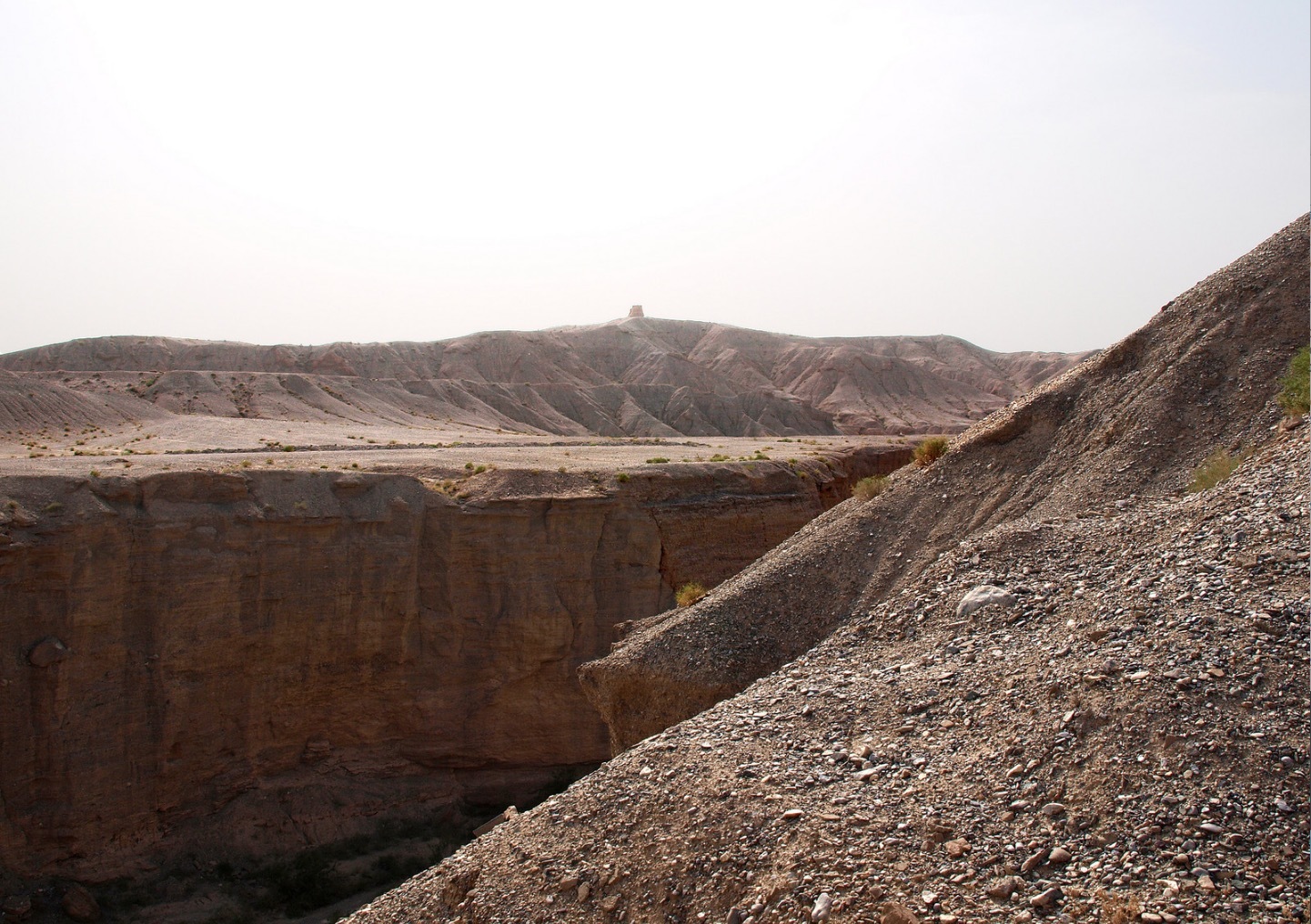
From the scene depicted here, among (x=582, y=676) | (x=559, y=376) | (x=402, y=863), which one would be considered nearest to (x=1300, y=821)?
(x=582, y=676)

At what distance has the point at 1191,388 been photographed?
11867mm

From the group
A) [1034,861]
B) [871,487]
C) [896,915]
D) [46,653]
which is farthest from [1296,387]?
[46,653]

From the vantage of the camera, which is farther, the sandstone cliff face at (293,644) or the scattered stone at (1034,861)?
the sandstone cliff face at (293,644)

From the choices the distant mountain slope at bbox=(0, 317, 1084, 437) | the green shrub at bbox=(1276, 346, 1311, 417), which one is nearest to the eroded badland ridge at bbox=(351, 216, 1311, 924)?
the green shrub at bbox=(1276, 346, 1311, 417)

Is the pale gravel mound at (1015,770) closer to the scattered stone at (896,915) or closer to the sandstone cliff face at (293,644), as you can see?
the scattered stone at (896,915)

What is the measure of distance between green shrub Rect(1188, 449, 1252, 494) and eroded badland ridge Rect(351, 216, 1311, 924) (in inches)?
12.4

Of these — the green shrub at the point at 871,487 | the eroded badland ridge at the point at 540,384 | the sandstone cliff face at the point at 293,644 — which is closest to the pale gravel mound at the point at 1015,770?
the green shrub at the point at 871,487

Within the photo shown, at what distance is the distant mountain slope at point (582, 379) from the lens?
49.3 meters

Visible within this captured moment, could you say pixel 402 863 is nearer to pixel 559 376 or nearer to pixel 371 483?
pixel 371 483

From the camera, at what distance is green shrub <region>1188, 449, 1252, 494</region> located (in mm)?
10180

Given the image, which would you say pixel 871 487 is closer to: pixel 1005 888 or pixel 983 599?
pixel 983 599

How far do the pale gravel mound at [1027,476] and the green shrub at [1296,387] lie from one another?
0.18 meters

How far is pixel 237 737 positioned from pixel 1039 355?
83710 mm

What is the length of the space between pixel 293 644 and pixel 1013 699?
17.4 meters
